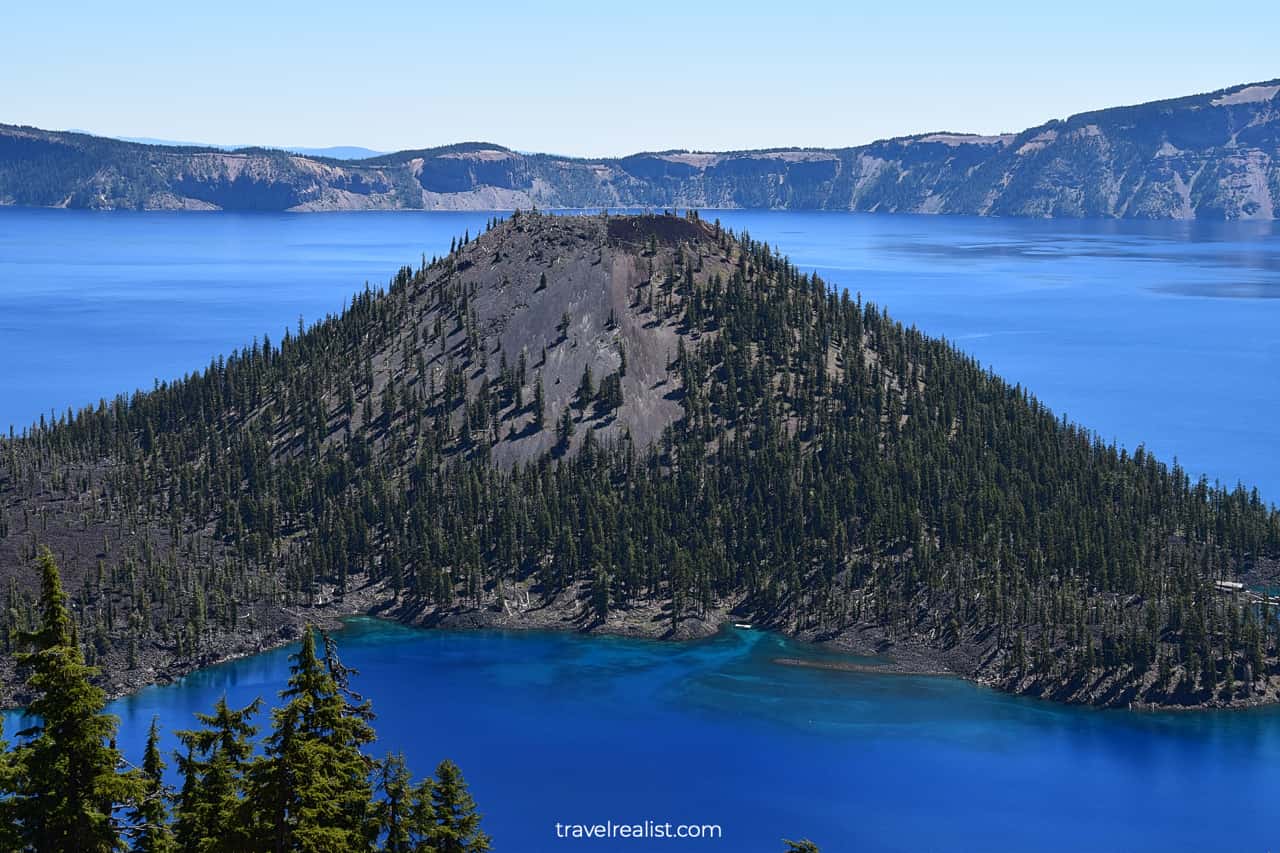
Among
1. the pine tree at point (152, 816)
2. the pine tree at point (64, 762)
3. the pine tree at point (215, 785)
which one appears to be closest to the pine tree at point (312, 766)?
the pine tree at point (215, 785)

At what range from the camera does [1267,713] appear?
139m

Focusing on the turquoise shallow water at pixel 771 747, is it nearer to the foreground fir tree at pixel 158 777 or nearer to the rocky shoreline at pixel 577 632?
the rocky shoreline at pixel 577 632

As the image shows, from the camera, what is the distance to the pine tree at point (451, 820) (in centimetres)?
6744

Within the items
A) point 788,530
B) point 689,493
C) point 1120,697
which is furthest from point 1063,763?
point 689,493

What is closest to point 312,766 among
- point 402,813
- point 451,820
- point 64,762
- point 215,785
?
point 215,785

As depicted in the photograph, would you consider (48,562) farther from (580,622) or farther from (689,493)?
(689,493)

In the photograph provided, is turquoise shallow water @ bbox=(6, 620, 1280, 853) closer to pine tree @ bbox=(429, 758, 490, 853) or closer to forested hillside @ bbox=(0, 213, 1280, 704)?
forested hillside @ bbox=(0, 213, 1280, 704)

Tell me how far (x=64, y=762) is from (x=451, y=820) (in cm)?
2143

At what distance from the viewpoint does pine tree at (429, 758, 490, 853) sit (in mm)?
67438

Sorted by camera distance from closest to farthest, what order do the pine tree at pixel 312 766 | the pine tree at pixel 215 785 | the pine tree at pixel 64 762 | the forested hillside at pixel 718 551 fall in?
the pine tree at pixel 64 762 → the pine tree at pixel 312 766 → the pine tree at pixel 215 785 → the forested hillside at pixel 718 551

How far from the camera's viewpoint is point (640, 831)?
390ft

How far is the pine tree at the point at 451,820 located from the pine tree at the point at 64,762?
18.3 m

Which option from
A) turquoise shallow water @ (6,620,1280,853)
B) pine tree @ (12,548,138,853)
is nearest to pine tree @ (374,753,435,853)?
pine tree @ (12,548,138,853)

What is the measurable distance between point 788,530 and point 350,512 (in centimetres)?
5514
